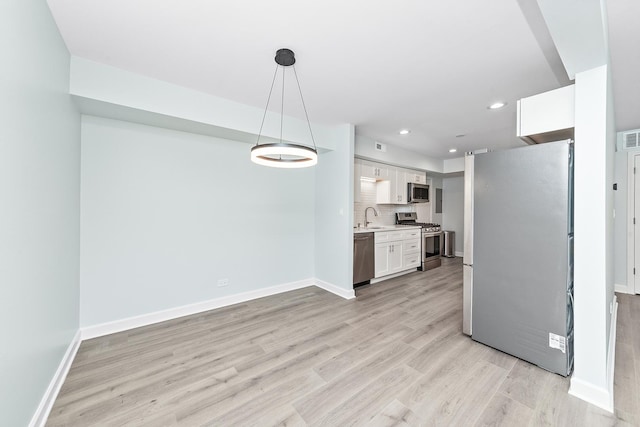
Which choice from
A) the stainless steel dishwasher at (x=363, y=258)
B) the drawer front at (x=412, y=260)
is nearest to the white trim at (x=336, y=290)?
the stainless steel dishwasher at (x=363, y=258)

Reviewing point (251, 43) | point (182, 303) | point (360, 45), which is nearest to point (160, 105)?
point (251, 43)

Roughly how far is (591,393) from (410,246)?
3.50 m

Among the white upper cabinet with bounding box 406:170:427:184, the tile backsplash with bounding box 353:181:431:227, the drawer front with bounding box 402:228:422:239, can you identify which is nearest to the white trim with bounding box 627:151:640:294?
the drawer front with bounding box 402:228:422:239

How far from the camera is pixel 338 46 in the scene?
80.2 inches

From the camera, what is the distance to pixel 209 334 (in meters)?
2.69

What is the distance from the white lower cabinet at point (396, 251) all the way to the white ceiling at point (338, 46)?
238cm

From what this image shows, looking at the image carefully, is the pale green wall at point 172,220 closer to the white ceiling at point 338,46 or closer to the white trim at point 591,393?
the white ceiling at point 338,46

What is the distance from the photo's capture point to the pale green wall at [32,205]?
1.19 m

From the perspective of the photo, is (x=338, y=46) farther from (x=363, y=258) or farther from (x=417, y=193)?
(x=417, y=193)

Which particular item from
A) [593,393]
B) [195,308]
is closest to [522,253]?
[593,393]

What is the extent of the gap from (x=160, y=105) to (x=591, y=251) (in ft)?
12.9

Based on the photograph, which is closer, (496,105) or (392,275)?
(496,105)

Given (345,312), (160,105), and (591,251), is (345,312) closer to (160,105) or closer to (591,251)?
(591,251)

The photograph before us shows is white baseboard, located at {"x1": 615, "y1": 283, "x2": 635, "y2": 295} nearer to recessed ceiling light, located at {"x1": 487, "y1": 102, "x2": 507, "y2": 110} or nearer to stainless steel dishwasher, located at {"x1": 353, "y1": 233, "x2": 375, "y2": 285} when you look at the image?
recessed ceiling light, located at {"x1": 487, "y1": 102, "x2": 507, "y2": 110}
